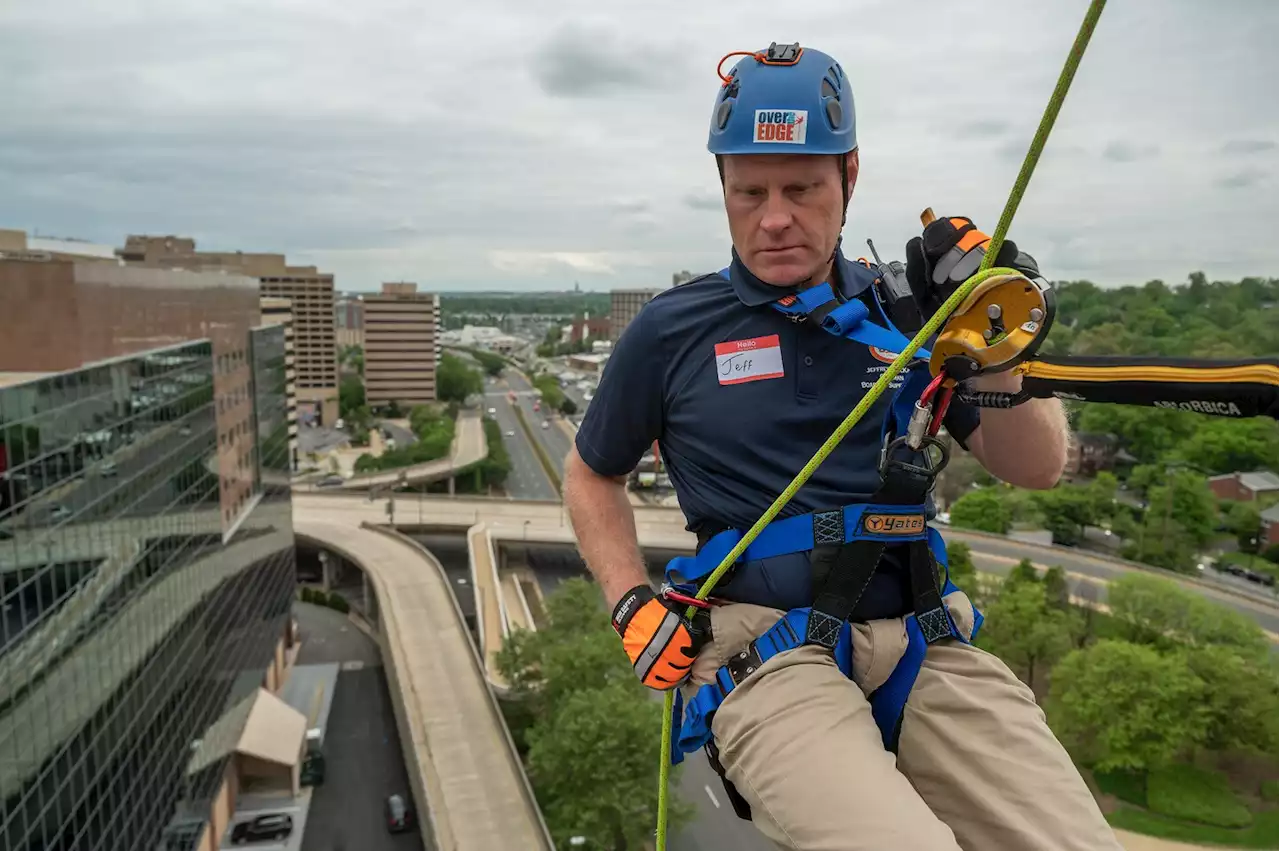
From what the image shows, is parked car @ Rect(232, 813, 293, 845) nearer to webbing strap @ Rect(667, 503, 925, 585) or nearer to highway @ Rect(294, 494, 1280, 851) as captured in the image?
highway @ Rect(294, 494, 1280, 851)

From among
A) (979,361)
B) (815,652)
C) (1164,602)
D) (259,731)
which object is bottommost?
(259,731)

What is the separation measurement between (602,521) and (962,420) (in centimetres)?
112

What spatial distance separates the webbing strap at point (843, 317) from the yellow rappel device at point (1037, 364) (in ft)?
1.01

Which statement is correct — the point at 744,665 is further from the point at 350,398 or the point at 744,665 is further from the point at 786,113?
the point at 350,398

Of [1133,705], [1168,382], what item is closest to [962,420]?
[1168,382]

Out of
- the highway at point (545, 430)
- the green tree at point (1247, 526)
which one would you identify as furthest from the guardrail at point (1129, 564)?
the highway at point (545, 430)

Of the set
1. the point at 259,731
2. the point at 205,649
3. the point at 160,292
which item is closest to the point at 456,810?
the point at 205,649

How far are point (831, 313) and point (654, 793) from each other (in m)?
14.2

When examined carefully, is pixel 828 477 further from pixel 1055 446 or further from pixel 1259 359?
pixel 1259 359

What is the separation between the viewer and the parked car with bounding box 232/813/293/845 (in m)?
18.4

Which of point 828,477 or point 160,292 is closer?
point 828,477

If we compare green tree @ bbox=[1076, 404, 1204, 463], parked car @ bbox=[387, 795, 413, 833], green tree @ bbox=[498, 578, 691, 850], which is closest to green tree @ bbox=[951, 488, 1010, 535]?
green tree @ bbox=[1076, 404, 1204, 463]

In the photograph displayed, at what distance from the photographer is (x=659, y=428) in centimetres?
264

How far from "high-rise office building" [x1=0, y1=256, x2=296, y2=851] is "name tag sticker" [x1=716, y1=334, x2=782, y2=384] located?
9186 mm
